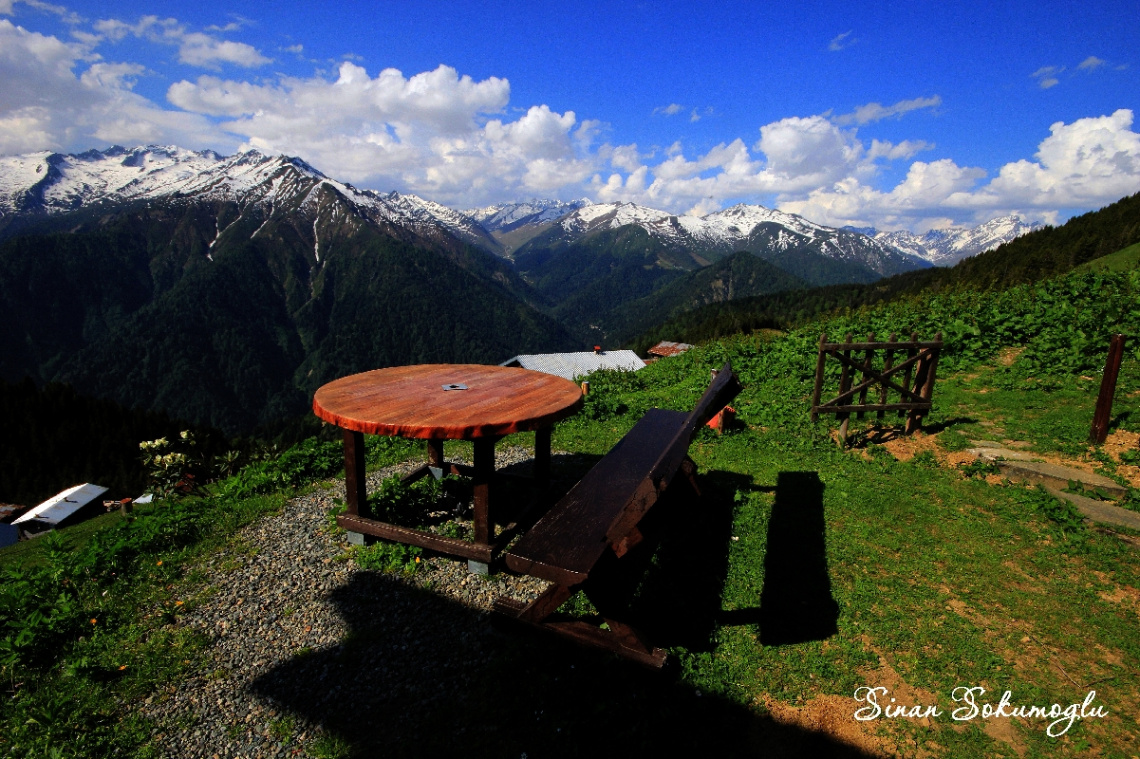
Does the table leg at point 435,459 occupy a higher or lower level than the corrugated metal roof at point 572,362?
higher

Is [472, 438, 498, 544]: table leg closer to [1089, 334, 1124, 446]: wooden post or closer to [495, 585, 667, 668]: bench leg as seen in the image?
[495, 585, 667, 668]: bench leg

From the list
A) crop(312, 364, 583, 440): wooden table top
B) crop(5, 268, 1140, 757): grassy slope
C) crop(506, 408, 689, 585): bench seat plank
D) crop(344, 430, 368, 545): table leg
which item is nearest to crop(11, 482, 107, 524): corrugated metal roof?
crop(344, 430, 368, 545): table leg

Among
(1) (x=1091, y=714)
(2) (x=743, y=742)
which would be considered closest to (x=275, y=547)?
(2) (x=743, y=742)

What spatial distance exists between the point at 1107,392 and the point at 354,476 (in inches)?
431

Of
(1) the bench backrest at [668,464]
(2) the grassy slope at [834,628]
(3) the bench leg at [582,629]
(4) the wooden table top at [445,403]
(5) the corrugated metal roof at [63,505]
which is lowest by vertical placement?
(5) the corrugated metal roof at [63,505]

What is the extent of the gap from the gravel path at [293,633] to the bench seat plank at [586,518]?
53.6 inches

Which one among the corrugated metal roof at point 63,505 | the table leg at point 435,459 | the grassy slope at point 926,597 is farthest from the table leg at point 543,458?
the corrugated metal roof at point 63,505

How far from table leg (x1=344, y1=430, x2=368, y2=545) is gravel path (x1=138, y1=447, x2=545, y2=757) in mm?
454

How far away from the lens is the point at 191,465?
31.4ft

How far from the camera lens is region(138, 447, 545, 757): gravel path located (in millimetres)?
3893

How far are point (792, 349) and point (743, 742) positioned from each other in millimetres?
13324

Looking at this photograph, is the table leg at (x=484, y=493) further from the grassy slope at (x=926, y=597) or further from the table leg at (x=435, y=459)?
the table leg at (x=435, y=459)

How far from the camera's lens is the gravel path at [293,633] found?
3893 millimetres

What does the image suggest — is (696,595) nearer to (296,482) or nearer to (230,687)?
(230,687)
